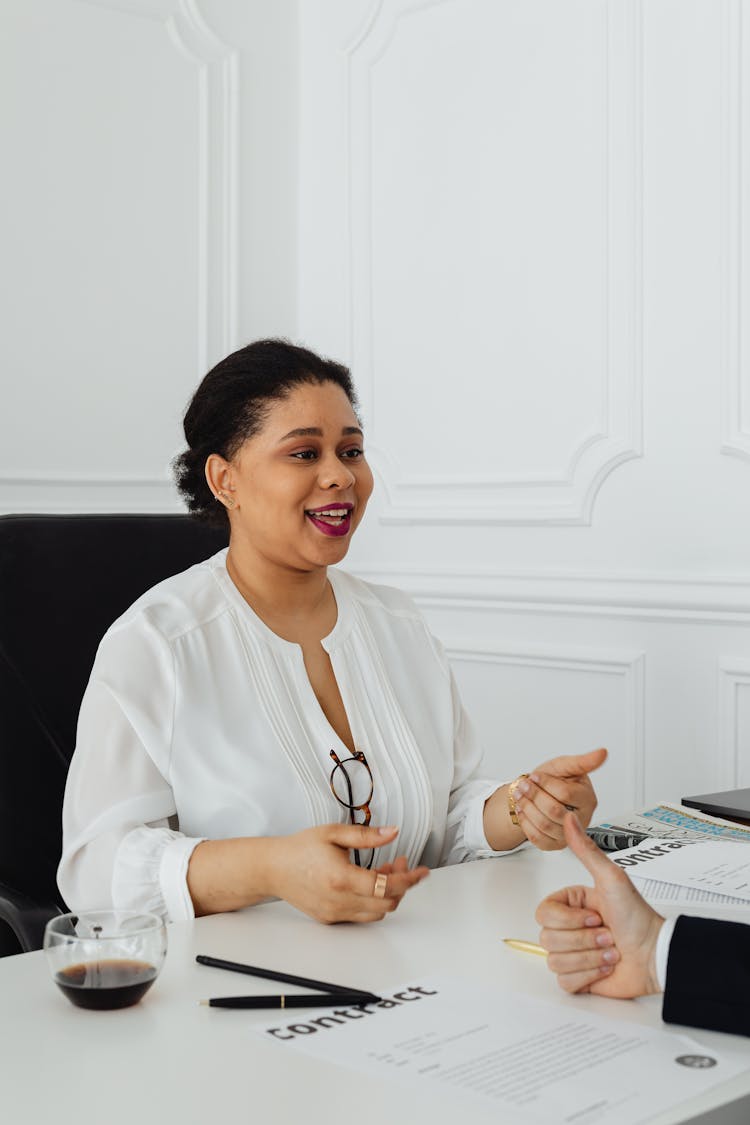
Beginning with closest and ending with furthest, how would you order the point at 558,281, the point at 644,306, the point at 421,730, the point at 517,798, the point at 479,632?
the point at 517,798, the point at 421,730, the point at 644,306, the point at 558,281, the point at 479,632

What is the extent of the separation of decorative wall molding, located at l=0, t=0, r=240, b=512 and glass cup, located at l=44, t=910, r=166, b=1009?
2.49 metres

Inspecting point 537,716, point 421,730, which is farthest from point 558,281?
point 421,730

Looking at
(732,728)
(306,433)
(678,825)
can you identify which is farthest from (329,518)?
(732,728)

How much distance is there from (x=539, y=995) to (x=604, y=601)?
6.43ft

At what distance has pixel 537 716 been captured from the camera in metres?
3.25

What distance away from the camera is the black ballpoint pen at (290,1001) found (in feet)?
3.60

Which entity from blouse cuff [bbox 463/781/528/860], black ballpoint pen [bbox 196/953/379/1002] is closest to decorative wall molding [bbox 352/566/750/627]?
blouse cuff [bbox 463/781/528/860]

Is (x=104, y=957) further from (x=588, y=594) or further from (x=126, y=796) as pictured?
(x=588, y=594)

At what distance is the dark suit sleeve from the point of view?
1.07m

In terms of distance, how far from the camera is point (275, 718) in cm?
172

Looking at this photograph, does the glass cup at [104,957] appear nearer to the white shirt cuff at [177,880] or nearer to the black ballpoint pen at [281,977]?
the black ballpoint pen at [281,977]

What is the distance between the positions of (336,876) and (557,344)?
207 cm

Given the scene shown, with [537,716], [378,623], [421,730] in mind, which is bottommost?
[537,716]

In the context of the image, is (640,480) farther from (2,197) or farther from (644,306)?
(2,197)
